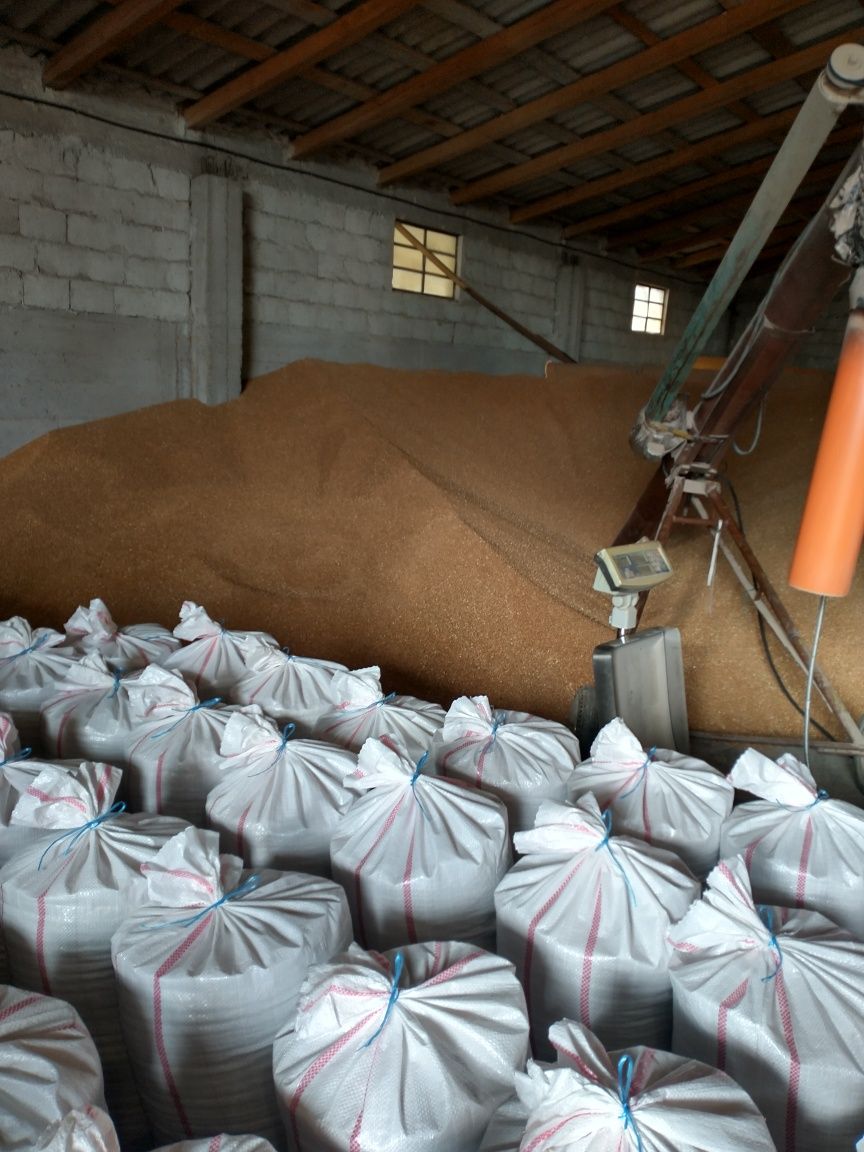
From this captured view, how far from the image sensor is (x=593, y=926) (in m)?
1.17

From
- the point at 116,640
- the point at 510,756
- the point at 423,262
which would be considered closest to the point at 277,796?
the point at 510,756

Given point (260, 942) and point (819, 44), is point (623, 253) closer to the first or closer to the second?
point (819, 44)

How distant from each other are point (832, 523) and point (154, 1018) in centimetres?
116

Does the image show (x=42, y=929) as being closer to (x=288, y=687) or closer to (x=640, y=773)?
(x=288, y=687)

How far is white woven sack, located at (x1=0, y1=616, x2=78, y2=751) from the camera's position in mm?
2100

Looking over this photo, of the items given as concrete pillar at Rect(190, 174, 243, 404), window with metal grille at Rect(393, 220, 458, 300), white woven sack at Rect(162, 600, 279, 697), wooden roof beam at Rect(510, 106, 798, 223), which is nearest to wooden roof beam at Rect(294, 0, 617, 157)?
concrete pillar at Rect(190, 174, 243, 404)

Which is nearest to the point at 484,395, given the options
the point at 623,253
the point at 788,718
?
the point at 623,253

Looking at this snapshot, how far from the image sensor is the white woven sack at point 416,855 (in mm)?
1330

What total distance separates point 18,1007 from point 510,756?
1.02 meters

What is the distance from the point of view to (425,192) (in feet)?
22.1

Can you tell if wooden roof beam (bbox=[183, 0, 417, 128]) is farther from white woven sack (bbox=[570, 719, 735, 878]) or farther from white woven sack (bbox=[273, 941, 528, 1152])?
white woven sack (bbox=[273, 941, 528, 1152])

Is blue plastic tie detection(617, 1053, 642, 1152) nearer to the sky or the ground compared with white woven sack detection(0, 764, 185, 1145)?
nearer to the sky

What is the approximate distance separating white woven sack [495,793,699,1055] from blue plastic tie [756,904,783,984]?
0.12m

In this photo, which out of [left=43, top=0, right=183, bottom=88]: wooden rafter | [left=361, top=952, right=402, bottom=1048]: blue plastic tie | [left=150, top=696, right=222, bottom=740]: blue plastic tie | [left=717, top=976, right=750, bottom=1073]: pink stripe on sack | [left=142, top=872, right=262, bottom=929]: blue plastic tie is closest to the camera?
[left=361, top=952, right=402, bottom=1048]: blue plastic tie
